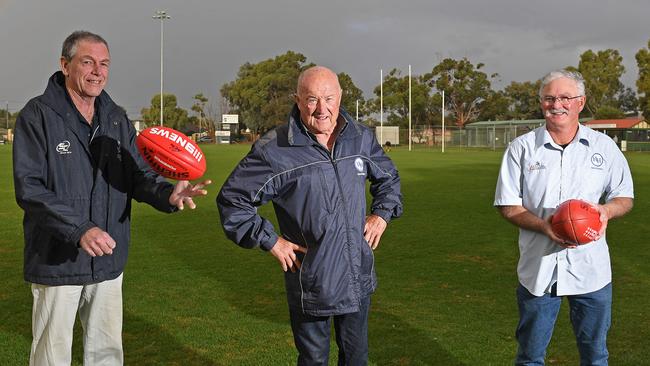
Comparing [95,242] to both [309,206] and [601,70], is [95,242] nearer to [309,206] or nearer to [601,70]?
[309,206]

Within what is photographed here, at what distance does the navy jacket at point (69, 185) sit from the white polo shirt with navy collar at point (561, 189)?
6.83ft

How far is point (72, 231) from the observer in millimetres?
3443

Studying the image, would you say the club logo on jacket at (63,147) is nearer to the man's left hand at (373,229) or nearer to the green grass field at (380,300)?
the man's left hand at (373,229)

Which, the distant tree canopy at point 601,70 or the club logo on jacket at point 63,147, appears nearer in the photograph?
the club logo on jacket at point 63,147

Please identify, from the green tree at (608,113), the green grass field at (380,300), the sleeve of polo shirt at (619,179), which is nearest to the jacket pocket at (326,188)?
the sleeve of polo shirt at (619,179)

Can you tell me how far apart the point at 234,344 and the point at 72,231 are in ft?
8.10

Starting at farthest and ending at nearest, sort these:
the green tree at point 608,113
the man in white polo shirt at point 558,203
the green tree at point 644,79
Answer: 1. the green tree at point 608,113
2. the green tree at point 644,79
3. the man in white polo shirt at point 558,203

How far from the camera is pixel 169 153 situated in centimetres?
399

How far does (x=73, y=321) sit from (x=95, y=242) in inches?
24.4

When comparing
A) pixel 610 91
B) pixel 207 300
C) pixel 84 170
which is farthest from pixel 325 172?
pixel 610 91

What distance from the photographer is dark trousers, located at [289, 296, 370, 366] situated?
3.61m

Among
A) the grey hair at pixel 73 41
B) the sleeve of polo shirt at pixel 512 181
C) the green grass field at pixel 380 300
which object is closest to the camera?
the grey hair at pixel 73 41

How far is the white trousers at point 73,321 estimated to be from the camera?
3.67m

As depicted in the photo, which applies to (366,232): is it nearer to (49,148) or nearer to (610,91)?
(49,148)
